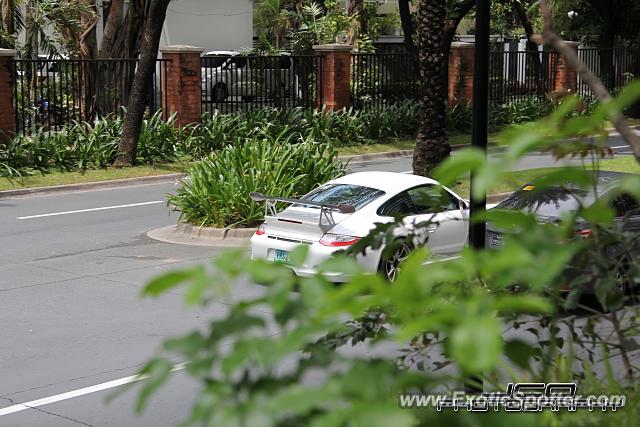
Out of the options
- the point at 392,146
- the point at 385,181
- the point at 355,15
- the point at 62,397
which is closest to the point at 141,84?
the point at 392,146

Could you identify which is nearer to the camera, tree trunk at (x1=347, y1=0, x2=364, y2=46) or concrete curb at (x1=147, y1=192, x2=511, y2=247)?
concrete curb at (x1=147, y1=192, x2=511, y2=247)

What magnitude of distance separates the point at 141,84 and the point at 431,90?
716 centimetres

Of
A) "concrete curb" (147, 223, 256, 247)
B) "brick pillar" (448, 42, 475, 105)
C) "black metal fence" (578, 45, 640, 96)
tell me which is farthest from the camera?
"black metal fence" (578, 45, 640, 96)

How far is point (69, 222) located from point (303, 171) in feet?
14.2

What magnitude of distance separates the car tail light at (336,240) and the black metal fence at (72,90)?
14.4 meters

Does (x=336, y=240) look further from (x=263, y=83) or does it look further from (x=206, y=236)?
(x=263, y=83)

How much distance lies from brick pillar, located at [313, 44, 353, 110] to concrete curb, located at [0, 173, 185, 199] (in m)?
8.13

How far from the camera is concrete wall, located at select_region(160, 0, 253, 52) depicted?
169 ft

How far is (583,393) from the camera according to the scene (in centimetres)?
466

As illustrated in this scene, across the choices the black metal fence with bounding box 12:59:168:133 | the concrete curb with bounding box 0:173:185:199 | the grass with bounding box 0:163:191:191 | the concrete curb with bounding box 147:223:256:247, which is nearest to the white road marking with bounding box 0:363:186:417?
Answer: the concrete curb with bounding box 147:223:256:247

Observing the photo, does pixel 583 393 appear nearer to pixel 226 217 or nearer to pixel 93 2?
pixel 226 217

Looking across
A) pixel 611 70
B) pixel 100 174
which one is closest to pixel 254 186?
pixel 100 174

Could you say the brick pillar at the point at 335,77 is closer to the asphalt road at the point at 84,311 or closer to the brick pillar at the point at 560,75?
the brick pillar at the point at 560,75

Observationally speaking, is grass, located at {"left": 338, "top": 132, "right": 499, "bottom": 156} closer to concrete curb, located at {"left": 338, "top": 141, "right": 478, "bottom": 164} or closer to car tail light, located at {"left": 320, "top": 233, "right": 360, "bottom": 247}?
concrete curb, located at {"left": 338, "top": 141, "right": 478, "bottom": 164}
